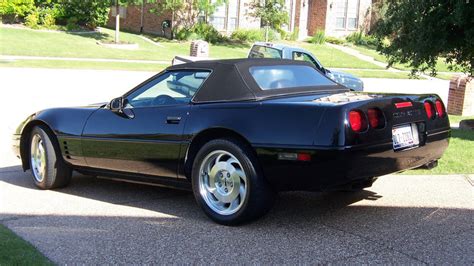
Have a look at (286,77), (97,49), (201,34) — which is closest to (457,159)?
(286,77)

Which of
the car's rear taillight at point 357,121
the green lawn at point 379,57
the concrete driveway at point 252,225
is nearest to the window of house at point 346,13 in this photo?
the green lawn at point 379,57

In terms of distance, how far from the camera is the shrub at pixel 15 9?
109ft

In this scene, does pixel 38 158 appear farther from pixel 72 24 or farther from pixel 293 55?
pixel 72 24

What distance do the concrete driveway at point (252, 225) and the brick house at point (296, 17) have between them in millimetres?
32137

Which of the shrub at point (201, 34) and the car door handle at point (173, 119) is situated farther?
the shrub at point (201, 34)

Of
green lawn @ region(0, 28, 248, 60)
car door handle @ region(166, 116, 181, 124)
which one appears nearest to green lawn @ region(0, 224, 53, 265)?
car door handle @ region(166, 116, 181, 124)

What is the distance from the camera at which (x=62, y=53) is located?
27.5 m

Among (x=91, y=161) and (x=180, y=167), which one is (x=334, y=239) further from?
(x=91, y=161)

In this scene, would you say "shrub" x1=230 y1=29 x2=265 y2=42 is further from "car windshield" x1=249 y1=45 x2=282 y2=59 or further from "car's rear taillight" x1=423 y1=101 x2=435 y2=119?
"car's rear taillight" x1=423 y1=101 x2=435 y2=119

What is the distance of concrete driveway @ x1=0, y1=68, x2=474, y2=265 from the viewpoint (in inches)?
166

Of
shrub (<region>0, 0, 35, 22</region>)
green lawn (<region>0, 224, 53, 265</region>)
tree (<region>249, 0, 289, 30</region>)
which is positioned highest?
tree (<region>249, 0, 289, 30</region>)

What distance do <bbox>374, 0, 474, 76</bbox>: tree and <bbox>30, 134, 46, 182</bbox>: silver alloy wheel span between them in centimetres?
723

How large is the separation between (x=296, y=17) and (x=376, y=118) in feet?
132

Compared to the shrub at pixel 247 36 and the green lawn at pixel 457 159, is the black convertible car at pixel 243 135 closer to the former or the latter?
the green lawn at pixel 457 159
